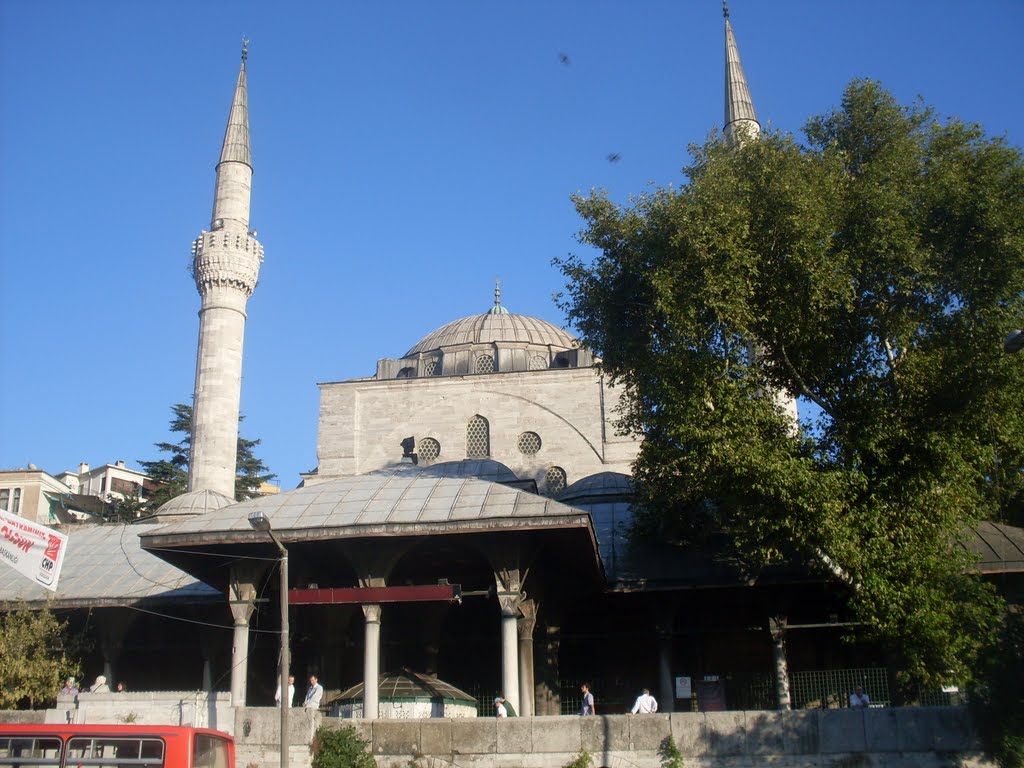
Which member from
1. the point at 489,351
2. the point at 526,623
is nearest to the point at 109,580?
the point at 526,623

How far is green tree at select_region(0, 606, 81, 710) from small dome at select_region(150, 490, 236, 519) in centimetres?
972

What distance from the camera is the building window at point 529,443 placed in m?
36.6

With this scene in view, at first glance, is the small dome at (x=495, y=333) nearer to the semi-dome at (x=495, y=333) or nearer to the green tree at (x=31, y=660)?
the semi-dome at (x=495, y=333)

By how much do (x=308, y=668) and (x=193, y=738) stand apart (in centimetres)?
874

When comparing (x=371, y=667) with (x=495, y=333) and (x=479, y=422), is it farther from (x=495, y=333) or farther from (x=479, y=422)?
(x=495, y=333)

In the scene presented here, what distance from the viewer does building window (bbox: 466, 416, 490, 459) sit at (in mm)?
36938

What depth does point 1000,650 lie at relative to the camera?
1241 centimetres

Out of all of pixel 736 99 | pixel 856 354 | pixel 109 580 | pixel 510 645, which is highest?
pixel 736 99

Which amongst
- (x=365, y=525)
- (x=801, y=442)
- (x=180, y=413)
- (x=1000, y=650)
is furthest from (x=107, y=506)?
(x=1000, y=650)

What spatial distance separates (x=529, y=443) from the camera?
36.8 meters

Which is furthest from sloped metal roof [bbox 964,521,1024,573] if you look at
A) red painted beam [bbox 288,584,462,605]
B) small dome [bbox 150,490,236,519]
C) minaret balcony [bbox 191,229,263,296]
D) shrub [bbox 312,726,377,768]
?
minaret balcony [bbox 191,229,263,296]

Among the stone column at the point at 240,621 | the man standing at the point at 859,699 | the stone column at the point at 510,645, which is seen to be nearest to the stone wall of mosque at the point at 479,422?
the stone column at the point at 240,621

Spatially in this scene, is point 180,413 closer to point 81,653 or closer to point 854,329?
point 81,653

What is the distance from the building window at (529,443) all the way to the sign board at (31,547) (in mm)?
20456
